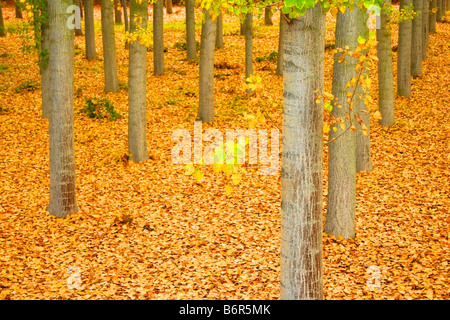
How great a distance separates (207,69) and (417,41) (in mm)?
8731

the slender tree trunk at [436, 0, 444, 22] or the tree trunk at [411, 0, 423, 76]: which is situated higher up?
the slender tree trunk at [436, 0, 444, 22]

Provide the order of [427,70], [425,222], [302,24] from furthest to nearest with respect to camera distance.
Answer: [427,70] < [425,222] < [302,24]

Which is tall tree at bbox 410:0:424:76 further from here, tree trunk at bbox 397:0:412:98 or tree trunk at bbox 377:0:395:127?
tree trunk at bbox 377:0:395:127

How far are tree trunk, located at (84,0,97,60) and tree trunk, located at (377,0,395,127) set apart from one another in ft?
41.9

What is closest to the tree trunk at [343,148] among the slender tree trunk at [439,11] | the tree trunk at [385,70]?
the tree trunk at [385,70]

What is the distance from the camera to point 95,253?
738 centimetres

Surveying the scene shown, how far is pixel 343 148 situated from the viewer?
280 inches

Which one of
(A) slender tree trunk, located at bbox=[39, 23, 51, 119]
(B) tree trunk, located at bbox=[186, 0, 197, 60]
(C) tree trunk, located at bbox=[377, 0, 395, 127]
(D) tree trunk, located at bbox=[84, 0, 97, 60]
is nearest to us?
(C) tree trunk, located at bbox=[377, 0, 395, 127]

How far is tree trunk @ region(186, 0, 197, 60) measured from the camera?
19067 millimetres

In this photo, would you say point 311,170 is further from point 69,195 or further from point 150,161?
point 150,161

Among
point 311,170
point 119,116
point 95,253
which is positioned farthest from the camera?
point 119,116

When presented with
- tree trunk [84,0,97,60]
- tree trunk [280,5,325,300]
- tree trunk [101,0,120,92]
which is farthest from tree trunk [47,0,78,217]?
tree trunk [84,0,97,60]

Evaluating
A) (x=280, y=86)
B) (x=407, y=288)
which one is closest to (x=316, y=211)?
(x=407, y=288)

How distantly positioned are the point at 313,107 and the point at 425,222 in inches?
211
